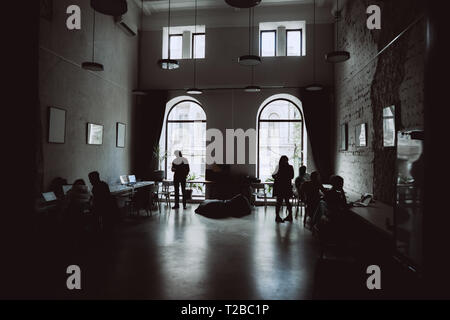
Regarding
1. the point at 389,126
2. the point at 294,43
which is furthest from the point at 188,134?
the point at 389,126

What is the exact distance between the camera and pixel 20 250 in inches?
45.1

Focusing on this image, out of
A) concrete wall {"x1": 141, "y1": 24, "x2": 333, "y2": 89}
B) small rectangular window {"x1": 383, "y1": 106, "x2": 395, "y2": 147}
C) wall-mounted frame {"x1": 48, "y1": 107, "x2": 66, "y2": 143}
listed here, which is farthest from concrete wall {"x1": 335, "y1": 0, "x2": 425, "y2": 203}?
wall-mounted frame {"x1": 48, "y1": 107, "x2": 66, "y2": 143}

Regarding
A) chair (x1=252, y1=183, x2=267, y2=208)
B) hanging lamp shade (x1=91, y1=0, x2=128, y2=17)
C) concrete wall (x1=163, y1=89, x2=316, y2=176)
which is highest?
hanging lamp shade (x1=91, y1=0, x2=128, y2=17)

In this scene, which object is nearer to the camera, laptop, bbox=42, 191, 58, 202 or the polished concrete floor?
the polished concrete floor

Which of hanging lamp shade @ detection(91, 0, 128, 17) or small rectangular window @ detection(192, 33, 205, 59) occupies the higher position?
small rectangular window @ detection(192, 33, 205, 59)

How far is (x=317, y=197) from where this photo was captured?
544 cm

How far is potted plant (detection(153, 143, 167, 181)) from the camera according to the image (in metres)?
8.97

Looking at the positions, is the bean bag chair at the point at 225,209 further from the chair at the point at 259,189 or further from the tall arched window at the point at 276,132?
the tall arched window at the point at 276,132

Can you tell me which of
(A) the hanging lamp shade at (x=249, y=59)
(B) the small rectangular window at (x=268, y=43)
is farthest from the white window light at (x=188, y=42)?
(A) the hanging lamp shade at (x=249, y=59)

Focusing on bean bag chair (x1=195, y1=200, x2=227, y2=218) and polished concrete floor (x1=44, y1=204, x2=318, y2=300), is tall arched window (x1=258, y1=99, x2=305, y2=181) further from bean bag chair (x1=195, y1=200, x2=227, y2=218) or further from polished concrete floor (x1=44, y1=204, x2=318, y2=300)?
polished concrete floor (x1=44, y1=204, x2=318, y2=300)

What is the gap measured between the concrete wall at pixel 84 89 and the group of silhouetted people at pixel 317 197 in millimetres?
4632

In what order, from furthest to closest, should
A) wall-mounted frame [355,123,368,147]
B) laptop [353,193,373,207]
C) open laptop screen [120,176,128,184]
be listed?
open laptop screen [120,176,128,184] → wall-mounted frame [355,123,368,147] → laptop [353,193,373,207]

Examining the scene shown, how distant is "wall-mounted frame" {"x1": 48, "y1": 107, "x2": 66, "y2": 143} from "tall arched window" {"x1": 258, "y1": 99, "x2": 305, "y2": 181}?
5.82 meters

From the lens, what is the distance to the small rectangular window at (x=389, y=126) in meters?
4.64
